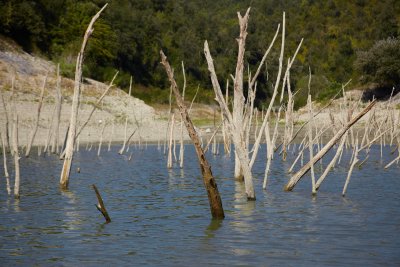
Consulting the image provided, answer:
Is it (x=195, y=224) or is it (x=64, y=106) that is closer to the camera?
(x=195, y=224)

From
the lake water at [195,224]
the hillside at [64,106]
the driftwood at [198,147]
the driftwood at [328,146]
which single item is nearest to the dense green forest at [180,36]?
the hillside at [64,106]

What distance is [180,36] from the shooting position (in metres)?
79.4

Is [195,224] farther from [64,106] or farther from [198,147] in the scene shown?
[64,106]

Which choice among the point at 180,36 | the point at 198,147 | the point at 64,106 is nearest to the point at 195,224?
the point at 198,147

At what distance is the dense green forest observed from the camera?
2382 inches

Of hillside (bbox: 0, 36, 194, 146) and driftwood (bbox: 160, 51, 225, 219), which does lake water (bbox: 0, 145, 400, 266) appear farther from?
hillside (bbox: 0, 36, 194, 146)

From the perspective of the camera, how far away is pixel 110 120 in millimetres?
43188

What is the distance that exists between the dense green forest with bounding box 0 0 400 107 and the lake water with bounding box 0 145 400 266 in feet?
114

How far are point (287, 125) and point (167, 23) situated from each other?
208ft

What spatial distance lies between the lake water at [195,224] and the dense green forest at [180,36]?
34.9 meters

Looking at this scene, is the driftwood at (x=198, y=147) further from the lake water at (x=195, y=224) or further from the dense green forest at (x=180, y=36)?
the dense green forest at (x=180, y=36)

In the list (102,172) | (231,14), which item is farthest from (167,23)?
(102,172)

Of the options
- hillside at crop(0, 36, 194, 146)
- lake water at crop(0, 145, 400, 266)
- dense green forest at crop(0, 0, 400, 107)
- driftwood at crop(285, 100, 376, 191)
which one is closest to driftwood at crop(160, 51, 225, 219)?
lake water at crop(0, 145, 400, 266)

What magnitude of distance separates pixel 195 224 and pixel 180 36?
219 feet
